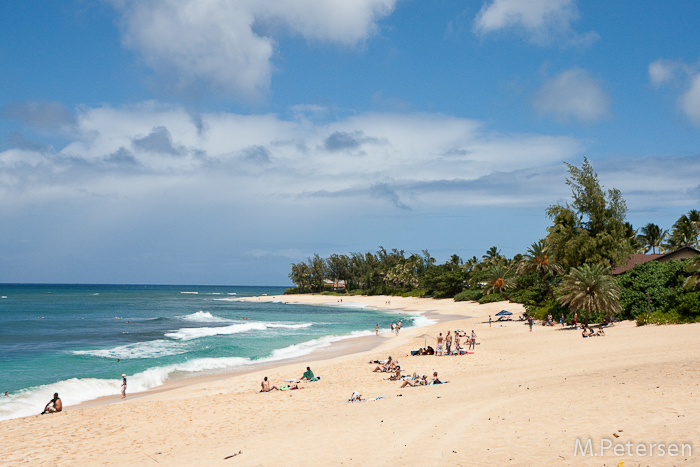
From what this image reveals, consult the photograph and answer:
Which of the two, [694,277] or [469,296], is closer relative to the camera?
[694,277]

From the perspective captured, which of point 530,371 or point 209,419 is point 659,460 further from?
point 209,419

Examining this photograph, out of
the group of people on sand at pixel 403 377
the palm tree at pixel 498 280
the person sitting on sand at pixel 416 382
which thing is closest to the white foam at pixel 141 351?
the group of people on sand at pixel 403 377

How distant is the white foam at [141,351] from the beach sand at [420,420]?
38.0ft

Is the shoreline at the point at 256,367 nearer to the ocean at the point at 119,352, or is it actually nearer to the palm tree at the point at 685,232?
the ocean at the point at 119,352

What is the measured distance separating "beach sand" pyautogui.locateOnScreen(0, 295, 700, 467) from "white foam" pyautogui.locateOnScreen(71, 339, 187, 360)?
1157 cm

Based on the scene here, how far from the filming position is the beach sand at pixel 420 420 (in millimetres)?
9141

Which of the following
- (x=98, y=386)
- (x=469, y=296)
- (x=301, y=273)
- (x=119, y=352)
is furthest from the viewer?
(x=301, y=273)

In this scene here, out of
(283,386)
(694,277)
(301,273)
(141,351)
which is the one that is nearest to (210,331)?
(141,351)

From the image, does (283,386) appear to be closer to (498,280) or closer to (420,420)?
(420,420)

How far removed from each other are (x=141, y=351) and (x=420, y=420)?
28.2 metres

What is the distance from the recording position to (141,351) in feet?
111

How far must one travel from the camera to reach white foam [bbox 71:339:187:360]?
31938 mm

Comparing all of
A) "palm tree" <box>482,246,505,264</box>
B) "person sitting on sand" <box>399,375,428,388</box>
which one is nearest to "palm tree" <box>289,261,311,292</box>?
"palm tree" <box>482,246,505,264</box>

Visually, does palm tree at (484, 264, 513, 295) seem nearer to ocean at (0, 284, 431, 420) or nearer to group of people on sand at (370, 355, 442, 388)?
ocean at (0, 284, 431, 420)
